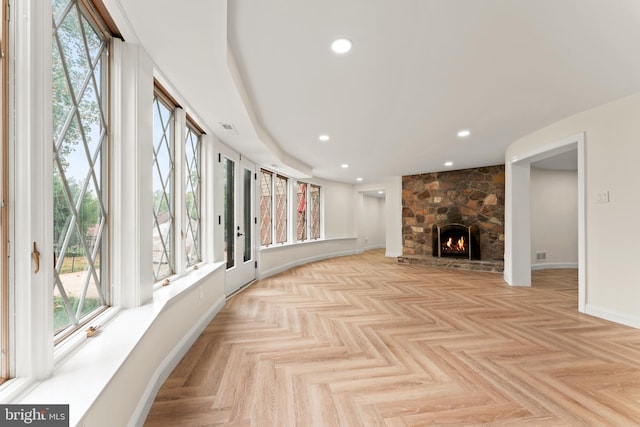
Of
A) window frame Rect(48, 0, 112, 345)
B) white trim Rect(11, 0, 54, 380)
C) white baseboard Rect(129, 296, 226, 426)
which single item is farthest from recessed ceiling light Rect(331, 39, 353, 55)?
white baseboard Rect(129, 296, 226, 426)

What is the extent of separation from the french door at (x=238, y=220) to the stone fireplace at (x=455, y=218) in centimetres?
387

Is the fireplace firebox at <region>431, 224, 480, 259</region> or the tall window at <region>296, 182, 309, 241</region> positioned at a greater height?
the tall window at <region>296, 182, 309, 241</region>

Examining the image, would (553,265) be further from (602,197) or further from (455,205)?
(602,197)

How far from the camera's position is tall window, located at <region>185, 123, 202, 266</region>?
284cm

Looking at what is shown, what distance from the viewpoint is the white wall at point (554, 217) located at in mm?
5902

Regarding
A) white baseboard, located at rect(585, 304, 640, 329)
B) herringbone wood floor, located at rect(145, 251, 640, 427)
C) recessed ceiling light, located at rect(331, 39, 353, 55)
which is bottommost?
herringbone wood floor, located at rect(145, 251, 640, 427)

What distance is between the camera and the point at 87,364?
42.8 inches

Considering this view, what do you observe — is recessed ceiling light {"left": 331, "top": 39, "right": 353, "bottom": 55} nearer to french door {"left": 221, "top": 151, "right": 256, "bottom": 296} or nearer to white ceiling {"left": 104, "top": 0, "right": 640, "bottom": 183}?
white ceiling {"left": 104, "top": 0, "right": 640, "bottom": 183}

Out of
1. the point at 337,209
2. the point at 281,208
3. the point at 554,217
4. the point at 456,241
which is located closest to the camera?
the point at 554,217

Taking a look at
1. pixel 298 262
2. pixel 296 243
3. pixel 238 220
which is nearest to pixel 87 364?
pixel 238 220

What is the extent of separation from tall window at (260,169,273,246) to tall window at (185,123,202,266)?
2.22 m

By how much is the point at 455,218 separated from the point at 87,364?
677 cm

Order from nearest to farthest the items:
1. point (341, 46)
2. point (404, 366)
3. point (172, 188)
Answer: point (341, 46)
point (404, 366)
point (172, 188)

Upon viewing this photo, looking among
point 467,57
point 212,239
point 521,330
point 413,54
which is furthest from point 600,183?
point 212,239
